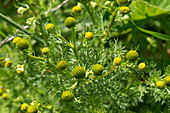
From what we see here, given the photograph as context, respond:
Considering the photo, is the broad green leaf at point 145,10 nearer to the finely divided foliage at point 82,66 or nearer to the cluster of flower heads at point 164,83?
the finely divided foliage at point 82,66

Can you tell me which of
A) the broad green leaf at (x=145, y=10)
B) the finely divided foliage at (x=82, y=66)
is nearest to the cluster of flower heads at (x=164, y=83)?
the finely divided foliage at (x=82, y=66)

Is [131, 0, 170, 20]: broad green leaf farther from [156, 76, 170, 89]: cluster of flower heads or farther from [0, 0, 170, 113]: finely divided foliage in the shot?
[156, 76, 170, 89]: cluster of flower heads

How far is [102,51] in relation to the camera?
Result: 1.50m

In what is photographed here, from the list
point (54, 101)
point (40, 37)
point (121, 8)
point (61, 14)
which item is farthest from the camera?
Answer: point (61, 14)

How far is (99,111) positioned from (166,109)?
57 cm


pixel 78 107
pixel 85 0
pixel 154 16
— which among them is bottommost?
pixel 78 107

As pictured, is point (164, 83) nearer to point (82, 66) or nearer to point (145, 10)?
point (82, 66)

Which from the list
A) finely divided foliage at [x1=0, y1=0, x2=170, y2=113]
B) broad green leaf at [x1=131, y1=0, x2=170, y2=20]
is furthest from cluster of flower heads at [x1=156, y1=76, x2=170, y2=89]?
broad green leaf at [x1=131, y1=0, x2=170, y2=20]

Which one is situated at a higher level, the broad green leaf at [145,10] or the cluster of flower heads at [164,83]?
the broad green leaf at [145,10]

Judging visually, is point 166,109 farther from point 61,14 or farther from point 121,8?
point 61,14

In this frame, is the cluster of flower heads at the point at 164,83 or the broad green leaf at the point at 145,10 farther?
the broad green leaf at the point at 145,10

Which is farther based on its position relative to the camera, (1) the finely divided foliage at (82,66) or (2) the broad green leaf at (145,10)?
(2) the broad green leaf at (145,10)

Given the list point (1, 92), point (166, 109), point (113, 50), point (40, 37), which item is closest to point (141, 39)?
point (113, 50)

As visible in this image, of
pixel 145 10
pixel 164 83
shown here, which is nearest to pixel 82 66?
pixel 164 83
